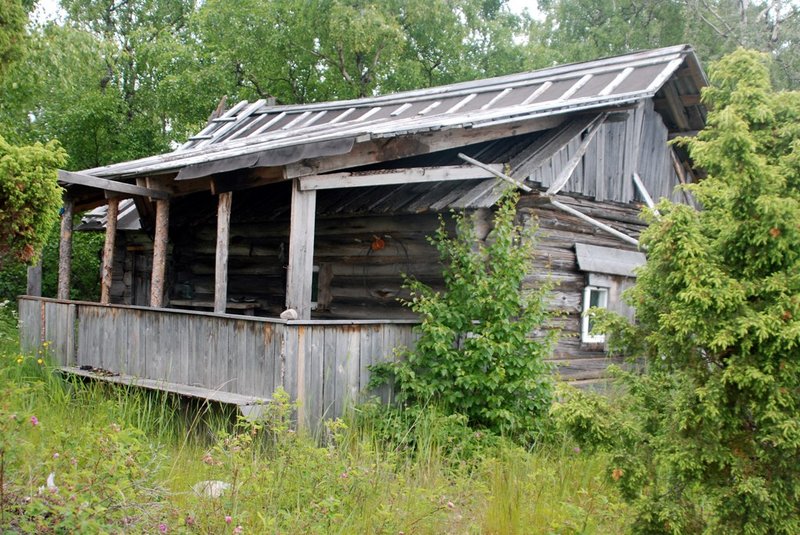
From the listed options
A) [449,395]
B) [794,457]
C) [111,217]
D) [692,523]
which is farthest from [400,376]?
[111,217]

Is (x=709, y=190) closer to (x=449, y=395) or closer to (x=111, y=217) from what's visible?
(x=449, y=395)

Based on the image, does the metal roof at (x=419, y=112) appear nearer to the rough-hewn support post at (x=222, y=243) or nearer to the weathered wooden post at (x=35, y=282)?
the rough-hewn support post at (x=222, y=243)

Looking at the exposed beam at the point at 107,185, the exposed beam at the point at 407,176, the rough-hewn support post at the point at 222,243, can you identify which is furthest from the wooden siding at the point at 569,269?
the exposed beam at the point at 107,185

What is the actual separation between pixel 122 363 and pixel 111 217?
259 cm

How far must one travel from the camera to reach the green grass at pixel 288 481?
4.61 m

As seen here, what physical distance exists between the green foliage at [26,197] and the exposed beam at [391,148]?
281 cm

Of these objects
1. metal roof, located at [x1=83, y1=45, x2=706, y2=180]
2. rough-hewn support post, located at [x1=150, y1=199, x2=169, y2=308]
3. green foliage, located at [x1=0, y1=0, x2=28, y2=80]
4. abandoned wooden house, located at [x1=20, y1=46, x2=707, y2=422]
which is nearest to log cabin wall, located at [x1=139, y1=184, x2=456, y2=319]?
abandoned wooden house, located at [x1=20, y1=46, x2=707, y2=422]

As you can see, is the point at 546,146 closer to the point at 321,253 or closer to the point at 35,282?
the point at 321,253

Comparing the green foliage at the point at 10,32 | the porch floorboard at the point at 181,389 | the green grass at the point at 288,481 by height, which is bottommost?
the green grass at the point at 288,481

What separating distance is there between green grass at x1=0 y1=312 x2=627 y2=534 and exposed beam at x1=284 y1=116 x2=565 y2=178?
289 cm

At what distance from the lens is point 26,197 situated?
6.16 meters

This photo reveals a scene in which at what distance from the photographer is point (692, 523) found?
15.2 feet

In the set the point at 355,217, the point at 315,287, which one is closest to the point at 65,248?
the point at 315,287

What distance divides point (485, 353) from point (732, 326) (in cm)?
415
